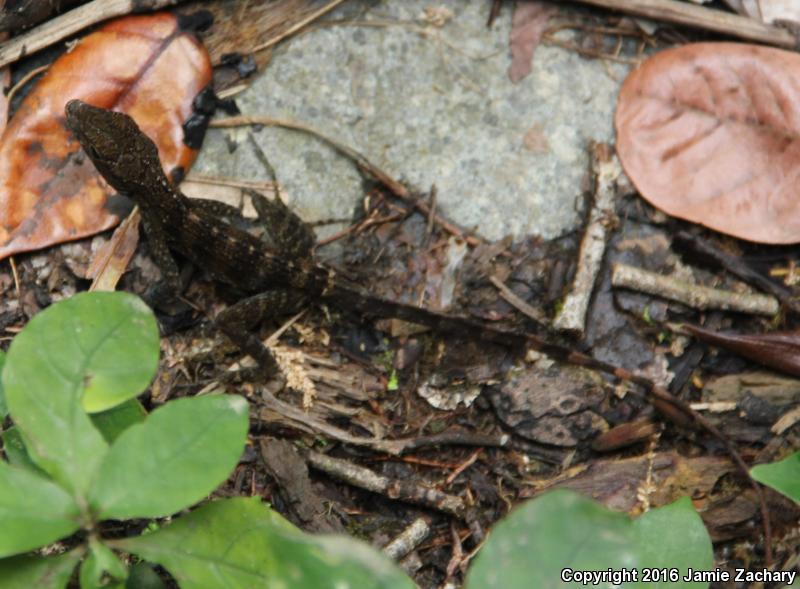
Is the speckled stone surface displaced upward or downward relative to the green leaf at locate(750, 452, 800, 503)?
upward

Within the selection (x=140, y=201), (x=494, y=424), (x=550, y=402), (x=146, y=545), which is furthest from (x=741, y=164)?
(x=146, y=545)

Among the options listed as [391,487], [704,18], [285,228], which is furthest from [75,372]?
[704,18]

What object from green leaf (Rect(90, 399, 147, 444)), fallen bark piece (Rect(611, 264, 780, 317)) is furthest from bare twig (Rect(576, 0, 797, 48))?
green leaf (Rect(90, 399, 147, 444))

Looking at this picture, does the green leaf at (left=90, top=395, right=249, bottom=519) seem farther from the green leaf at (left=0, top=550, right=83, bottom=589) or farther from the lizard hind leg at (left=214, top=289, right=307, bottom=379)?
the lizard hind leg at (left=214, top=289, right=307, bottom=379)

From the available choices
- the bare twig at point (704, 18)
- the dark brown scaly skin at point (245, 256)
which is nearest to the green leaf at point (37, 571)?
the dark brown scaly skin at point (245, 256)

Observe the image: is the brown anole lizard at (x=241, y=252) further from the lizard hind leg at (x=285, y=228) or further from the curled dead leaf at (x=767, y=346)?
the curled dead leaf at (x=767, y=346)

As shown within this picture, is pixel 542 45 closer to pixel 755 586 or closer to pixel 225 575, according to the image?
pixel 755 586
